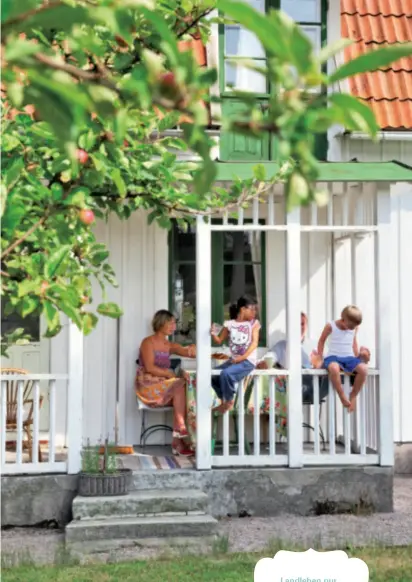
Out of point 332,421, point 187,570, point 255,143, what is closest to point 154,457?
point 332,421

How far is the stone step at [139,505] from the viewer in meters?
8.04

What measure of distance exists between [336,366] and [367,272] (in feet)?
7.29

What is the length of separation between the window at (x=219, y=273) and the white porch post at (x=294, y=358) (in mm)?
1781

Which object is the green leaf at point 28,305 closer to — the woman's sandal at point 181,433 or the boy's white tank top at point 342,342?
the boy's white tank top at point 342,342

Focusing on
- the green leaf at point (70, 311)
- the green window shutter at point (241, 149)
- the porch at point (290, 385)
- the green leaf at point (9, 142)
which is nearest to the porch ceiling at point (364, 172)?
the porch at point (290, 385)

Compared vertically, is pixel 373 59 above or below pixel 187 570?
above

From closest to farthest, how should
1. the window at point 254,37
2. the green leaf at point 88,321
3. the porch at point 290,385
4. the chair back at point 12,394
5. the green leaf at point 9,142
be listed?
the green leaf at point 88,321 → the green leaf at point 9,142 → the porch at point 290,385 → the chair back at point 12,394 → the window at point 254,37

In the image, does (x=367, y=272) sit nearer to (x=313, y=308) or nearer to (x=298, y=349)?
(x=313, y=308)

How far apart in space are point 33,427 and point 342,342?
2990mm

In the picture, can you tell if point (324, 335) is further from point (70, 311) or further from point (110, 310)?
point (70, 311)

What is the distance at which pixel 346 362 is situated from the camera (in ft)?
30.0

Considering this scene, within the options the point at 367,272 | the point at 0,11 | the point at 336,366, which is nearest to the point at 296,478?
the point at 336,366

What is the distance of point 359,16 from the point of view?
1188 cm

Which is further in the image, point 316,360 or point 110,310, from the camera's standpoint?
point 316,360
